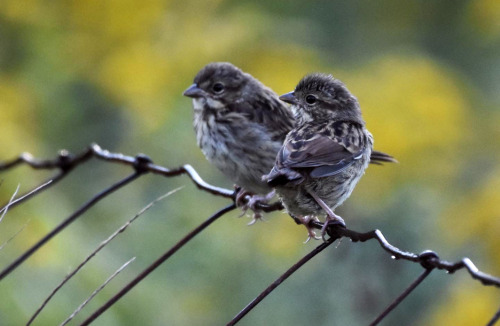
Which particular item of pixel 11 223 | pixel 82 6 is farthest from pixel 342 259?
pixel 82 6

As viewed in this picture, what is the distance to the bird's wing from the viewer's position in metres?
3.47

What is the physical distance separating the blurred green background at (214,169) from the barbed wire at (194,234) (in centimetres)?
100

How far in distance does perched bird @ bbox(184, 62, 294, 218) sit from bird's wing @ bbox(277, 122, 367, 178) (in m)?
0.45

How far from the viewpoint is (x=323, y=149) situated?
11.9ft

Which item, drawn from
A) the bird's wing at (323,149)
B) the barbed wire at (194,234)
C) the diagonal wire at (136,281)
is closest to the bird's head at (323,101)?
the bird's wing at (323,149)

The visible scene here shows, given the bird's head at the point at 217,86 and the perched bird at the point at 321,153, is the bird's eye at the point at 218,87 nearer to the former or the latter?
the bird's head at the point at 217,86

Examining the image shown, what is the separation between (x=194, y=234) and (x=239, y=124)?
146 centimetres

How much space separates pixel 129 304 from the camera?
5332mm

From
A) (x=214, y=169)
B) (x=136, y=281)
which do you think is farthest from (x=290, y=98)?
(x=214, y=169)

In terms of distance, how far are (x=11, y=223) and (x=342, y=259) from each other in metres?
1.99

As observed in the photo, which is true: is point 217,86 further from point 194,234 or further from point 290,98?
point 194,234

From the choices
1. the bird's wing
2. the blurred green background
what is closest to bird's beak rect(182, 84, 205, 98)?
the bird's wing

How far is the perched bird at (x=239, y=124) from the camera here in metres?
4.30

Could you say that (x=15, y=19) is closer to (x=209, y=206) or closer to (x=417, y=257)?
(x=209, y=206)
